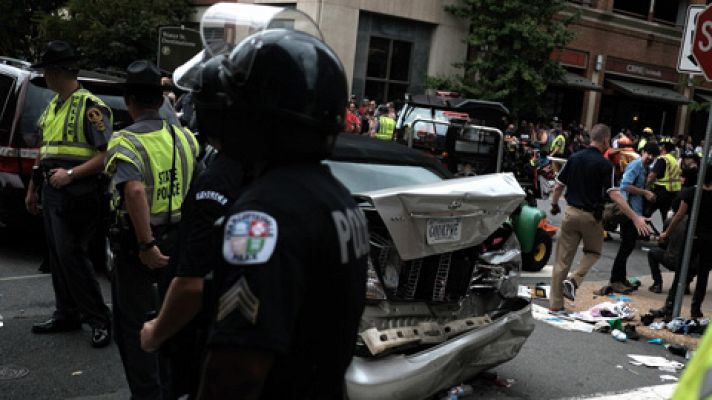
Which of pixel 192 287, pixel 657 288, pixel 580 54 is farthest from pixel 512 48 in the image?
pixel 192 287

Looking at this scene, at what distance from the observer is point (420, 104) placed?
14602 millimetres

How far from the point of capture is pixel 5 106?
8.09 m

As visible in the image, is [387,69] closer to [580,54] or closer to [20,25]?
[580,54]

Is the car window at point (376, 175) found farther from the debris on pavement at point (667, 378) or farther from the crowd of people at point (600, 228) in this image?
the crowd of people at point (600, 228)

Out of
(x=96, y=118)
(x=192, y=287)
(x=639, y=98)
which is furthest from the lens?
(x=639, y=98)

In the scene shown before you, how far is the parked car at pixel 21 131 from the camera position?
7938 mm

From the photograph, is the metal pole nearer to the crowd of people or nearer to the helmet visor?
the crowd of people

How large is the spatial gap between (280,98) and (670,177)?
1325cm

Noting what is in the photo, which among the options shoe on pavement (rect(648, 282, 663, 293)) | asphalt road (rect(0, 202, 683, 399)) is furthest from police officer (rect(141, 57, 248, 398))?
shoe on pavement (rect(648, 282, 663, 293))

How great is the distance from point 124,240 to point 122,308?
1.24ft

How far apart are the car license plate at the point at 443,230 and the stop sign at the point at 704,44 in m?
4.28

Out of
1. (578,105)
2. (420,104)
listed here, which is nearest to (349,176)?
(420,104)

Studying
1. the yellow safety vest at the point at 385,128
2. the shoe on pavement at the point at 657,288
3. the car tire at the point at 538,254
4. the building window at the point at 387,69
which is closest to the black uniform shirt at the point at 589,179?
the car tire at the point at 538,254

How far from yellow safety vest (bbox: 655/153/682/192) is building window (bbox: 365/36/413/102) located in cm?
1384
